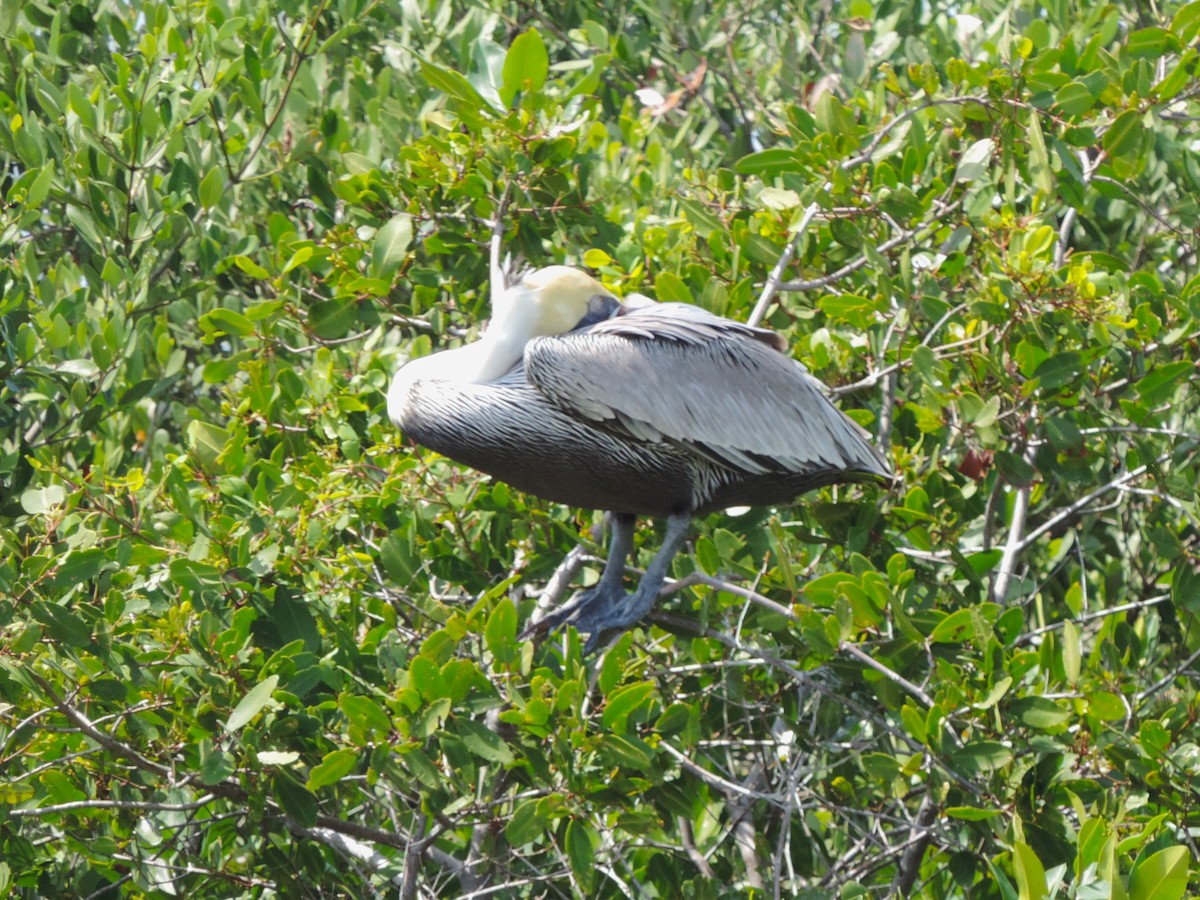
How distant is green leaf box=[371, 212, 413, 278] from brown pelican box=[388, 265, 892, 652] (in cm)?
33

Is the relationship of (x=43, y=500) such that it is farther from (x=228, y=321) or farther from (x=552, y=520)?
(x=552, y=520)

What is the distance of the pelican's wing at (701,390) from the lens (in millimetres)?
3410

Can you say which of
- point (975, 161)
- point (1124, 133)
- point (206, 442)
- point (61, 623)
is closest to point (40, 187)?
point (206, 442)

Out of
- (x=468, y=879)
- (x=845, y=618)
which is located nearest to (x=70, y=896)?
(x=468, y=879)

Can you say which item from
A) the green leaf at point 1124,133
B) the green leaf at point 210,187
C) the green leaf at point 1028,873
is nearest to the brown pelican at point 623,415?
the green leaf at point 210,187

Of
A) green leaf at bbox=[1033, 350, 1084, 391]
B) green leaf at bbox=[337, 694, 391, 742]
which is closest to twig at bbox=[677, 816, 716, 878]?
green leaf at bbox=[337, 694, 391, 742]

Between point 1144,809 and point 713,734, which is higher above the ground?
point 1144,809

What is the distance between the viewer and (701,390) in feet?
11.7

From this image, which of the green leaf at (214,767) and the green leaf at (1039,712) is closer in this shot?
the green leaf at (214,767)

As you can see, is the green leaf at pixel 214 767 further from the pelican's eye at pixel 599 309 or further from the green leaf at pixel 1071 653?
the green leaf at pixel 1071 653

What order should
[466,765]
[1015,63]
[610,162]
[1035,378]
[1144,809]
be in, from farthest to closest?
[610,162] < [1015,63] < [1035,378] < [1144,809] < [466,765]

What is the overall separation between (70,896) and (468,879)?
1.09 meters

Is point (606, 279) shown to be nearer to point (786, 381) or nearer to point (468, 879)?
point (786, 381)

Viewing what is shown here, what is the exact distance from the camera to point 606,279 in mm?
4082
